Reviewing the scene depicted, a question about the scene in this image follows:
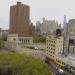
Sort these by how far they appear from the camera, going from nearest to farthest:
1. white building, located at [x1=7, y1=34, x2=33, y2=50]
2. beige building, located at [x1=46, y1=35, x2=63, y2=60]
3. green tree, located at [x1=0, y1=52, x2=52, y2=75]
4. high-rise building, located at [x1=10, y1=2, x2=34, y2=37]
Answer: green tree, located at [x1=0, y1=52, x2=52, y2=75], beige building, located at [x1=46, y1=35, x2=63, y2=60], white building, located at [x1=7, y1=34, x2=33, y2=50], high-rise building, located at [x1=10, y1=2, x2=34, y2=37]

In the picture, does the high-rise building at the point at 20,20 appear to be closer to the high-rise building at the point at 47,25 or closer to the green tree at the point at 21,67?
the high-rise building at the point at 47,25

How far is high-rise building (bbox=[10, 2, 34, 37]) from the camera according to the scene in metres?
22.2

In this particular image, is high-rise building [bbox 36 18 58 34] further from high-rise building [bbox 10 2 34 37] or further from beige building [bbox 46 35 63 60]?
beige building [bbox 46 35 63 60]

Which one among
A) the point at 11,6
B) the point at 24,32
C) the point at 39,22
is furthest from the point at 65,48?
the point at 39,22

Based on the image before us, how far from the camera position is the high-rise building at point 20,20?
22223 mm

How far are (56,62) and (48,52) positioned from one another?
1.65 m

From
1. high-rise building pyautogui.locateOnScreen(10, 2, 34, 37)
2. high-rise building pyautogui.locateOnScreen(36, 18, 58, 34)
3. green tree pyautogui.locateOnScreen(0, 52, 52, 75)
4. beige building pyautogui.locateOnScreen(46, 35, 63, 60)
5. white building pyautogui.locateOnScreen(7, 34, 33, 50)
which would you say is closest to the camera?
green tree pyautogui.locateOnScreen(0, 52, 52, 75)

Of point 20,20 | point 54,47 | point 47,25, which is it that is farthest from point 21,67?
point 47,25

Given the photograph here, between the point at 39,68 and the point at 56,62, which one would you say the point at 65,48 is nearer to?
the point at 56,62

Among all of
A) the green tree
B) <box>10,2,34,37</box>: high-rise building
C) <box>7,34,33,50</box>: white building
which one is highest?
<box>10,2,34,37</box>: high-rise building

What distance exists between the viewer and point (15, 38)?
17812 mm

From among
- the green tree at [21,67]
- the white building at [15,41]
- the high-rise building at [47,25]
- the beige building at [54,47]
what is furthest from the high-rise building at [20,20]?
the green tree at [21,67]

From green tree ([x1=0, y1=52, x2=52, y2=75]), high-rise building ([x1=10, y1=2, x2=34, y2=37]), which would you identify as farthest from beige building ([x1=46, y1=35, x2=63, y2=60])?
high-rise building ([x1=10, y1=2, x2=34, y2=37])

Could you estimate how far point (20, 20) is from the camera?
2230cm
